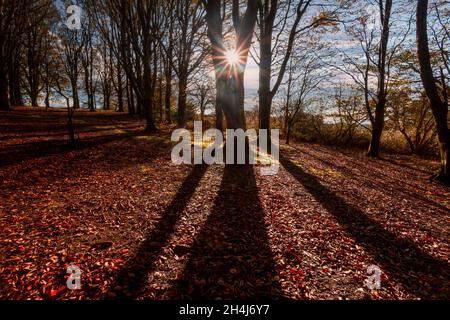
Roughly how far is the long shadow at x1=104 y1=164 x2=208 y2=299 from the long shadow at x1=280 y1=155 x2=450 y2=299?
338 centimetres

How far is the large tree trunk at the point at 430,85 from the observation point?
28.8 ft

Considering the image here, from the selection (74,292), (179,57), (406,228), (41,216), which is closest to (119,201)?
(41,216)

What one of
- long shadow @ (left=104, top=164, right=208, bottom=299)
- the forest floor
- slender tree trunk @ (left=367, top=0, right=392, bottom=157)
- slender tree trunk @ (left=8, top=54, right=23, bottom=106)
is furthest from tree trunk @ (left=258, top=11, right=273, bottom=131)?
slender tree trunk @ (left=8, top=54, right=23, bottom=106)

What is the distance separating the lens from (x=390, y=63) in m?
15.0

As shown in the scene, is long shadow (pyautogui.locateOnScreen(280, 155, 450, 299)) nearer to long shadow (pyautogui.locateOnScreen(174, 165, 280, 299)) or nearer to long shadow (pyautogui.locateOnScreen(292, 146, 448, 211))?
long shadow (pyautogui.locateOnScreen(174, 165, 280, 299))

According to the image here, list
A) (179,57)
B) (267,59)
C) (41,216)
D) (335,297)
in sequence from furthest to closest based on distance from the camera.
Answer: (179,57), (267,59), (41,216), (335,297)

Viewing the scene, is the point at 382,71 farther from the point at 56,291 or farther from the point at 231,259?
the point at 56,291

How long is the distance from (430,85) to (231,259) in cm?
948

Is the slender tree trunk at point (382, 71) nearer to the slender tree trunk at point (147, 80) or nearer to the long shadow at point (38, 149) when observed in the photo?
the slender tree trunk at point (147, 80)

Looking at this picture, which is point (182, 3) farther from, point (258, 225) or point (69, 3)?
point (258, 225)

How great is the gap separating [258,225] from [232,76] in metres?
6.43

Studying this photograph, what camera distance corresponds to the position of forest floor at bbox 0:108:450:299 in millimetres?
3377

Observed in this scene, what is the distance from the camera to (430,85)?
29.5 feet

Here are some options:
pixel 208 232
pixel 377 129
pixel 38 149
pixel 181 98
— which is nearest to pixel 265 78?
pixel 377 129
